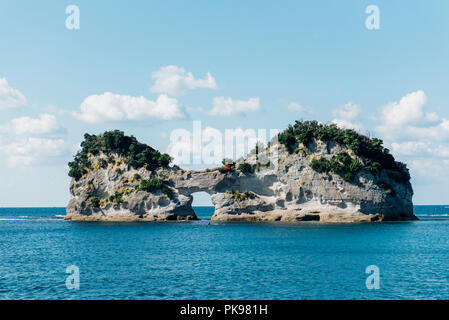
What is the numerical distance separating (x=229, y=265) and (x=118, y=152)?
64488 millimetres

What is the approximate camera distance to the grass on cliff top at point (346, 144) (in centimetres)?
8662

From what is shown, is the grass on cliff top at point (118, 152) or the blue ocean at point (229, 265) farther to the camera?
the grass on cliff top at point (118, 152)

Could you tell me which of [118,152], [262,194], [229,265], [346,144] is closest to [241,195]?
[262,194]

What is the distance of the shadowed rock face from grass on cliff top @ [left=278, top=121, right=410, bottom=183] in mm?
1212

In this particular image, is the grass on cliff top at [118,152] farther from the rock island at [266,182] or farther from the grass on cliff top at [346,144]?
the grass on cliff top at [346,144]

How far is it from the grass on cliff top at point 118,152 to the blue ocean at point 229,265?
30.4 metres

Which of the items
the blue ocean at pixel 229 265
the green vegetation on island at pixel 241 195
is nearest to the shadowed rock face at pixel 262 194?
the green vegetation on island at pixel 241 195

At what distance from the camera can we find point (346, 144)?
88.2m

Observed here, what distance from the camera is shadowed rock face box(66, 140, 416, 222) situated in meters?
86.1

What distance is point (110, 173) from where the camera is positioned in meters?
99.3

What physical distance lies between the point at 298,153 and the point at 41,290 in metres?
64.6

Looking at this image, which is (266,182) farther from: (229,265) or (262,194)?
(229,265)

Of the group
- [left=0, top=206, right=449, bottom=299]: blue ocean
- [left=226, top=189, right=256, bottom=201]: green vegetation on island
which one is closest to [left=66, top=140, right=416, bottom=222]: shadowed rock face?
[left=226, top=189, right=256, bottom=201]: green vegetation on island
